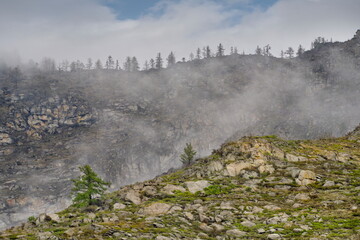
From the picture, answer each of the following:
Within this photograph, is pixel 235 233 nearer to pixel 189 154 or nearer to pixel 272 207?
pixel 272 207

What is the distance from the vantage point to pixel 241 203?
31.4 m

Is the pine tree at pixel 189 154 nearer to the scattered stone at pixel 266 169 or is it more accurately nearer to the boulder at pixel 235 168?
the boulder at pixel 235 168

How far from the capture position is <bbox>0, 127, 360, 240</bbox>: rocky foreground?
22969mm

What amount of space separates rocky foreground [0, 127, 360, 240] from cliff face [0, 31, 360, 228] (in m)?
93.1

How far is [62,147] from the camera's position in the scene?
15875 centimetres

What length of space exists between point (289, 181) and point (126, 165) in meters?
113

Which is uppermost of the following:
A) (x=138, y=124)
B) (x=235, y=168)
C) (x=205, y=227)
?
(x=235, y=168)

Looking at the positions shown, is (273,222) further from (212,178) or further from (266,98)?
(266,98)

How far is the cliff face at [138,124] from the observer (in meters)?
134

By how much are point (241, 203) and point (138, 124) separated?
469 feet

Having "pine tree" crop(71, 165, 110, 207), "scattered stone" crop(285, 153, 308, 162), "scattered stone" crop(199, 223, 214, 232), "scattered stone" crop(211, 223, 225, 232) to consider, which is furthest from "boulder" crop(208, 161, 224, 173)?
"scattered stone" crop(199, 223, 214, 232)

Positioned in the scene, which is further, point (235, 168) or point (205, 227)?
point (235, 168)

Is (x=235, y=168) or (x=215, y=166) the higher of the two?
(x=215, y=166)

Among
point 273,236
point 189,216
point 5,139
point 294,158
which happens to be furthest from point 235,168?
point 5,139
